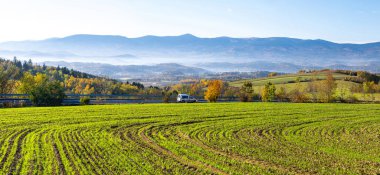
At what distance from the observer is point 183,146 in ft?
70.1

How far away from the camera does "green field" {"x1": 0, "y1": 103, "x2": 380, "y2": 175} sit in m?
16.9

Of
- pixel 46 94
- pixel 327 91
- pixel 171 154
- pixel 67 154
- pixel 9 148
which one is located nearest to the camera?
pixel 67 154

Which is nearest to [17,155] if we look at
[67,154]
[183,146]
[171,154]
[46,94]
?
[67,154]

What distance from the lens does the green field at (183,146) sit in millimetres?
16906

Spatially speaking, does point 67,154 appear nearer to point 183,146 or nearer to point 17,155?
point 17,155

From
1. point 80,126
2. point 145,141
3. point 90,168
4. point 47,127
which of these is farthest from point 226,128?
point 90,168

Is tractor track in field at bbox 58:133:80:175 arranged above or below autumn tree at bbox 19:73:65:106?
below

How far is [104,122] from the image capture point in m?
30.7

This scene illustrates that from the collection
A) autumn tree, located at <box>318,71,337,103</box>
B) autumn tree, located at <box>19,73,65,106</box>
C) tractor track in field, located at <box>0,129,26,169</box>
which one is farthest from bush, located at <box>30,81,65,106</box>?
autumn tree, located at <box>318,71,337,103</box>

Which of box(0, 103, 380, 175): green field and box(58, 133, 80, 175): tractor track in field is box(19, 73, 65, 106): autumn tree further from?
box(58, 133, 80, 175): tractor track in field

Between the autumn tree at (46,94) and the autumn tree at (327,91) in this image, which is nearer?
the autumn tree at (46,94)

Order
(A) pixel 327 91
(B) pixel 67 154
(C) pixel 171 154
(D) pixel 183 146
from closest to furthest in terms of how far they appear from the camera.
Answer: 1. (B) pixel 67 154
2. (C) pixel 171 154
3. (D) pixel 183 146
4. (A) pixel 327 91

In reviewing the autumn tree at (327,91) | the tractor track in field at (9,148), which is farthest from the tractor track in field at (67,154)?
the autumn tree at (327,91)

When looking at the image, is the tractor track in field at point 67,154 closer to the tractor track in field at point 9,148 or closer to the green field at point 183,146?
the green field at point 183,146
